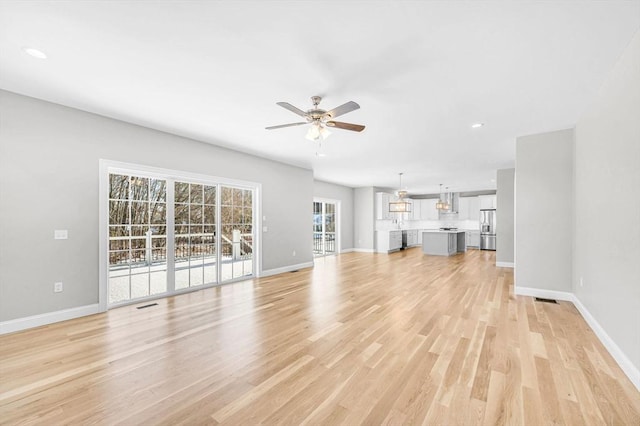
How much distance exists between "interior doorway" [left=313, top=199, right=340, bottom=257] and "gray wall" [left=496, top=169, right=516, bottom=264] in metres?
5.19

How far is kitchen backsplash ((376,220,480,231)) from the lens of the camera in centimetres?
1095

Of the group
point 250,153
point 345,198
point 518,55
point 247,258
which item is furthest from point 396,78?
point 345,198

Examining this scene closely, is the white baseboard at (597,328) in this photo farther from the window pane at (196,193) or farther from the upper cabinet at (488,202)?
the upper cabinet at (488,202)

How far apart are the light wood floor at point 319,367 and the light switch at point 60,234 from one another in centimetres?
108

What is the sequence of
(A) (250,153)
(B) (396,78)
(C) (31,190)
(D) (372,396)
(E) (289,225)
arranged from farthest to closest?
(E) (289,225) < (A) (250,153) < (C) (31,190) < (B) (396,78) < (D) (372,396)

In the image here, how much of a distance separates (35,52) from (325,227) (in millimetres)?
8376

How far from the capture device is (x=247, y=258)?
6.01 m

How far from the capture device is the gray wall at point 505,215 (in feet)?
23.7

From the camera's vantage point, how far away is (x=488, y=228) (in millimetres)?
10758

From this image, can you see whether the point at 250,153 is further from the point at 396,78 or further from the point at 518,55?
the point at 518,55

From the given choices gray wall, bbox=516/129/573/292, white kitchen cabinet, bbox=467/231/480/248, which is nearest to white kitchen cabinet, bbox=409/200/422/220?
white kitchen cabinet, bbox=467/231/480/248

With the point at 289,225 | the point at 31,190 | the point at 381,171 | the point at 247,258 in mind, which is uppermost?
the point at 381,171

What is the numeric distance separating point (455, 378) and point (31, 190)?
4986 mm

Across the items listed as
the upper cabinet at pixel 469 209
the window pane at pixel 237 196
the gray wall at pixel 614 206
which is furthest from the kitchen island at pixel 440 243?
the window pane at pixel 237 196
